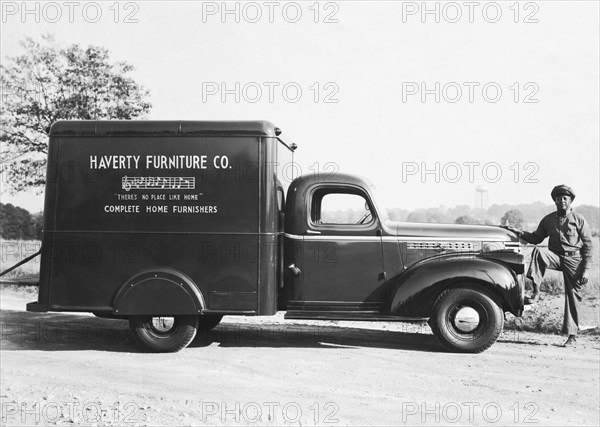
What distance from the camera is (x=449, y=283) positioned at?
7.98 meters

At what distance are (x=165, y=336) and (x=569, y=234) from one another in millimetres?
5537

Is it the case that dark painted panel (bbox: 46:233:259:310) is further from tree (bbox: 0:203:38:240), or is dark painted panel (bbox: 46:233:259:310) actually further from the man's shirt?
tree (bbox: 0:203:38:240)

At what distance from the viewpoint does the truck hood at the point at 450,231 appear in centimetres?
820

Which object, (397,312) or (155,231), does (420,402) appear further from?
(155,231)

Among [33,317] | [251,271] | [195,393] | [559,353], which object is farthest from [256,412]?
[33,317]

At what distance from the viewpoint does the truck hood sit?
8.20 metres

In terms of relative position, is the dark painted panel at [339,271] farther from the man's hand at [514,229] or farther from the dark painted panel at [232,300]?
the man's hand at [514,229]

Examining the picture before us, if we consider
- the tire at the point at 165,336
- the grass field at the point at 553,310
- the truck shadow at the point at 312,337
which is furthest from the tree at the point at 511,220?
the tire at the point at 165,336

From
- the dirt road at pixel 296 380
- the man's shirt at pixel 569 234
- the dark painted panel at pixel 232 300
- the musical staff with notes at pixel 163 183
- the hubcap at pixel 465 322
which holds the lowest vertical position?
the dirt road at pixel 296 380

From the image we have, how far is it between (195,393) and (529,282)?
4.87 metres

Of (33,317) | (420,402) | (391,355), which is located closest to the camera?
(420,402)

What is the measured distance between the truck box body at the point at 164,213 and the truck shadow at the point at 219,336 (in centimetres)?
92

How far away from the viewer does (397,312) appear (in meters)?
7.84

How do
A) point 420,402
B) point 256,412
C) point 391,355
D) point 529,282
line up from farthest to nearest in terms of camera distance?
point 529,282 < point 391,355 < point 420,402 < point 256,412
